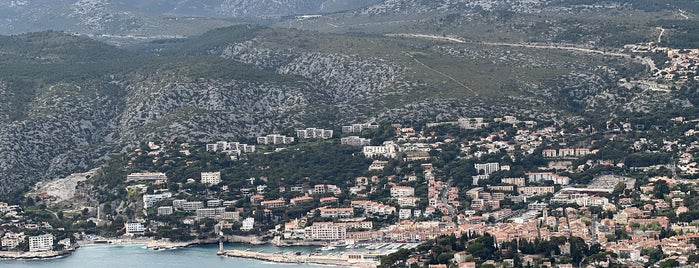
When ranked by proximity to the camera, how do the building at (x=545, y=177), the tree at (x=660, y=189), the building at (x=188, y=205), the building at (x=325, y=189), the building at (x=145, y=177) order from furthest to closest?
1. the building at (x=145, y=177)
2. the building at (x=325, y=189)
3. the building at (x=545, y=177)
4. the building at (x=188, y=205)
5. the tree at (x=660, y=189)

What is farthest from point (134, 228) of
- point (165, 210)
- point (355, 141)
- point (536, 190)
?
point (536, 190)

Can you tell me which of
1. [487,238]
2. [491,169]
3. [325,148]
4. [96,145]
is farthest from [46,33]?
[487,238]

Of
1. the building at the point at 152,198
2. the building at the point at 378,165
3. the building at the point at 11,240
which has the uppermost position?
the building at the point at 378,165

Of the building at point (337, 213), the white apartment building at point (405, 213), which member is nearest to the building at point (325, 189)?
the building at point (337, 213)

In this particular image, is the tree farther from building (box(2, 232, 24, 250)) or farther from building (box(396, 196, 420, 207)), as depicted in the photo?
building (box(2, 232, 24, 250))

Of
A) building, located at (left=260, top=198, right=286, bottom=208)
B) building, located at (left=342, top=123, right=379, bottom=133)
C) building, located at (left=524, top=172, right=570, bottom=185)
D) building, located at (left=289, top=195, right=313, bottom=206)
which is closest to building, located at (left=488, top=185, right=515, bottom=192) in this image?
building, located at (left=524, top=172, right=570, bottom=185)

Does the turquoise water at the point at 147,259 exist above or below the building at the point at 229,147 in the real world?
below

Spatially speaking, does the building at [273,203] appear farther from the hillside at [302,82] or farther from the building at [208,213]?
the hillside at [302,82]

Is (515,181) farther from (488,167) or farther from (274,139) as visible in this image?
(274,139)
